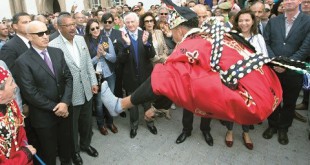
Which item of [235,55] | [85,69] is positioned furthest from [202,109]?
[85,69]

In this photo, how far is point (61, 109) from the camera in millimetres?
3008

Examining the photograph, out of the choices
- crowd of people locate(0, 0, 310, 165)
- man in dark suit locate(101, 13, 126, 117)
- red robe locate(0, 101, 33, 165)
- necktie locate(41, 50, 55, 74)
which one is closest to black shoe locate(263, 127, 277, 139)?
crowd of people locate(0, 0, 310, 165)

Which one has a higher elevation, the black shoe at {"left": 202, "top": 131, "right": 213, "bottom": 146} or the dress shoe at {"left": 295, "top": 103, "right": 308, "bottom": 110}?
the dress shoe at {"left": 295, "top": 103, "right": 308, "bottom": 110}

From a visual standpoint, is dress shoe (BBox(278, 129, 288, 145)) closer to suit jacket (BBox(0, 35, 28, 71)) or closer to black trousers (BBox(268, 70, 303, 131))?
black trousers (BBox(268, 70, 303, 131))

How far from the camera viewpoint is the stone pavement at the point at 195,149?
11.9 ft

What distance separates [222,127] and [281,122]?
91 centimetres

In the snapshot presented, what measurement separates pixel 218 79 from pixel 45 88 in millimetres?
1984

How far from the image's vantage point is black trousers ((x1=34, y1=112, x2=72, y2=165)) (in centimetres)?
307

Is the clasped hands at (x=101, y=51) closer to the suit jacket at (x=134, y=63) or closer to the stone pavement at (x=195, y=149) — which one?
the suit jacket at (x=134, y=63)

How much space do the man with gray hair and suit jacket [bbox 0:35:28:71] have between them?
13.7 inches

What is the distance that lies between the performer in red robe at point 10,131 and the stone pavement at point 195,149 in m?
1.53

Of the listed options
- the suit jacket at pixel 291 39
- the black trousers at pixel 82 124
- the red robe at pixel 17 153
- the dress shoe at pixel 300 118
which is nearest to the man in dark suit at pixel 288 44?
the suit jacket at pixel 291 39

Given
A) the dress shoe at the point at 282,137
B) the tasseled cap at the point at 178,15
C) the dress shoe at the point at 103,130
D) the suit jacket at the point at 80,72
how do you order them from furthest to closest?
the dress shoe at the point at 103,130
the dress shoe at the point at 282,137
the suit jacket at the point at 80,72
the tasseled cap at the point at 178,15

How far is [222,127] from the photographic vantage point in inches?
178
